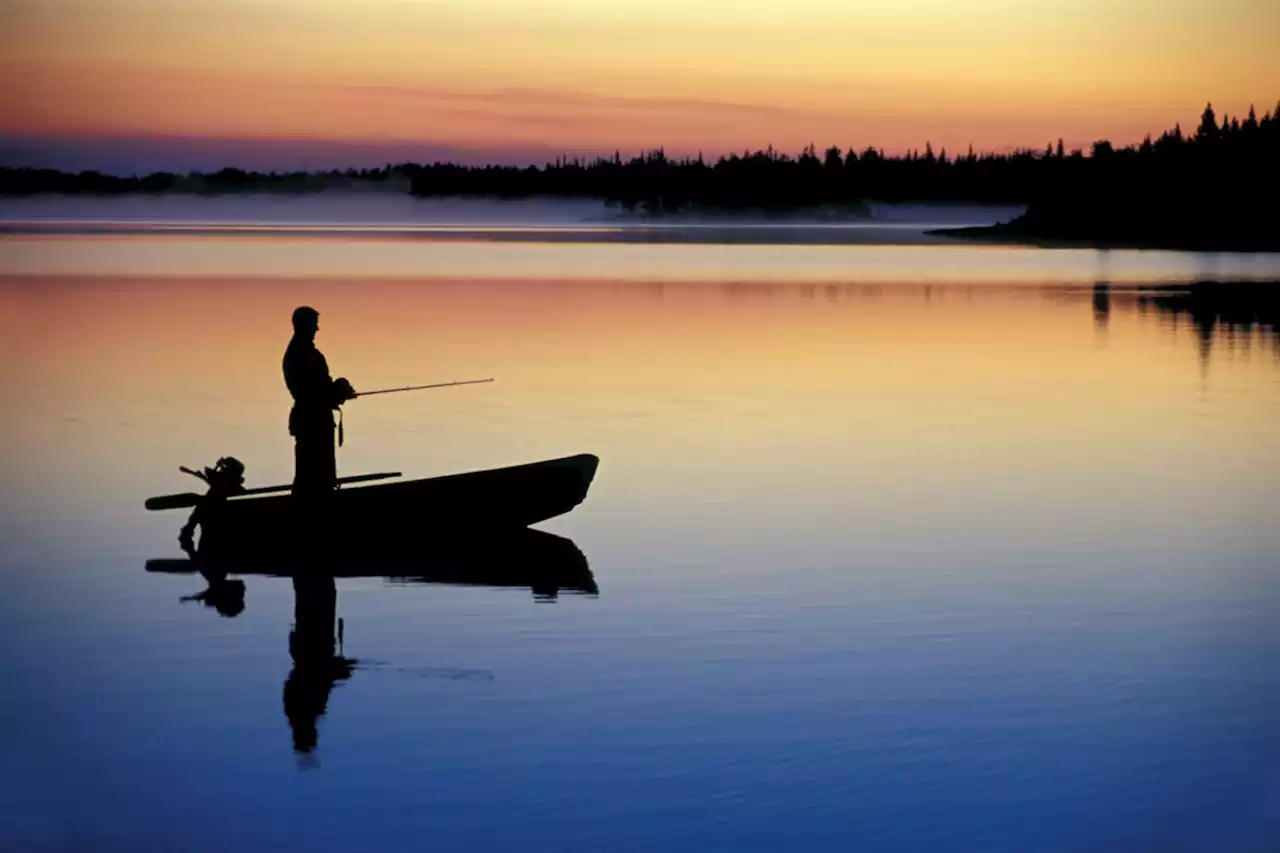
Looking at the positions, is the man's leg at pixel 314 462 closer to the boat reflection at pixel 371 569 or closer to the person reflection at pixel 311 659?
the boat reflection at pixel 371 569

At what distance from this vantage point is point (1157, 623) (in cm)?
1380

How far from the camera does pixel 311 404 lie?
16.6 m

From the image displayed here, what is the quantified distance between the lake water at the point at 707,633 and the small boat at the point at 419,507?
559 mm

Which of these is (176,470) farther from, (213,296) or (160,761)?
(213,296)

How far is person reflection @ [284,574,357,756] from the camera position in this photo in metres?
11.0

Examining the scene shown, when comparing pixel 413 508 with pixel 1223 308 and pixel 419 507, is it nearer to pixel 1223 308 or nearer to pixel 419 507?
pixel 419 507

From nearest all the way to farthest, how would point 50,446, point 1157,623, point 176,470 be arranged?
point 1157,623
point 176,470
point 50,446

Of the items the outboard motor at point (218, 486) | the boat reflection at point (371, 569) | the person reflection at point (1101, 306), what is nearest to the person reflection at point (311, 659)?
the boat reflection at point (371, 569)

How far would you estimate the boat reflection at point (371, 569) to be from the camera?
14109mm

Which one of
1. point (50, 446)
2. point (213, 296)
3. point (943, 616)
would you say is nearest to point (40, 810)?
point (943, 616)

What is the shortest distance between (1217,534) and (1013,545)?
2302 millimetres

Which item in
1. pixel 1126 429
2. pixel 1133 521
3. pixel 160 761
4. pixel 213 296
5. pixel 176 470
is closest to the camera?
pixel 160 761

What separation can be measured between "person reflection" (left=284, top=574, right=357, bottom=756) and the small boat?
921 mm

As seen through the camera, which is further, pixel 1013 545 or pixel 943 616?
pixel 1013 545
